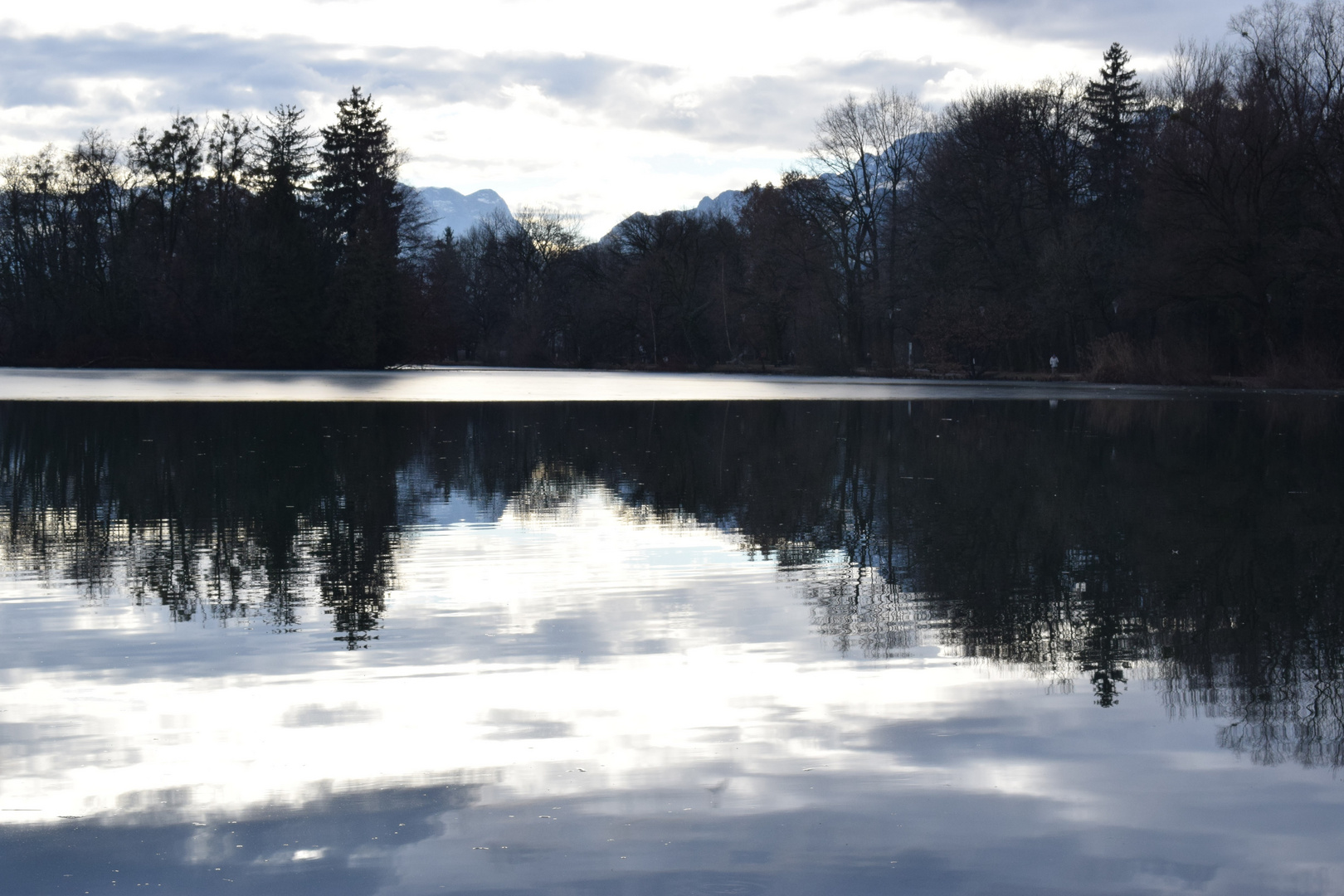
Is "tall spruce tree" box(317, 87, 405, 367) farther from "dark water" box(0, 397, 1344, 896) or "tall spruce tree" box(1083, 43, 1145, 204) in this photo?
"dark water" box(0, 397, 1344, 896)

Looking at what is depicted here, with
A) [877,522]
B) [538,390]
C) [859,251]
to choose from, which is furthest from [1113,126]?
[877,522]

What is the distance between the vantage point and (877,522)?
42.1ft

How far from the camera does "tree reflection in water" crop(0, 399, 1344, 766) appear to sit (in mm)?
7551

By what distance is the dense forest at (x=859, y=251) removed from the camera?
5228 centimetres

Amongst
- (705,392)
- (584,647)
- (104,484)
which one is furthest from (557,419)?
(584,647)

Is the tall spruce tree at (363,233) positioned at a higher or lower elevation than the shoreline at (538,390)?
higher

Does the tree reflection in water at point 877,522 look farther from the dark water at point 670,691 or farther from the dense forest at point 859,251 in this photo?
the dense forest at point 859,251

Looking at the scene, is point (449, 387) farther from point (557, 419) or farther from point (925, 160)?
point (925, 160)

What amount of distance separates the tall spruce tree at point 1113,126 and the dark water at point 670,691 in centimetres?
5451

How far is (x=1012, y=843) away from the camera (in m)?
4.43

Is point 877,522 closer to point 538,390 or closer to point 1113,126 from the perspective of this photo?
point 538,390

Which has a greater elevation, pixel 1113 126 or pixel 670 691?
pixel 1113 126

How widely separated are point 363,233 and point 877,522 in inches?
2704

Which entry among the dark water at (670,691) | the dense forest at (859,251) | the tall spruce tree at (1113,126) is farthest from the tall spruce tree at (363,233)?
the dark water at (670,691)
